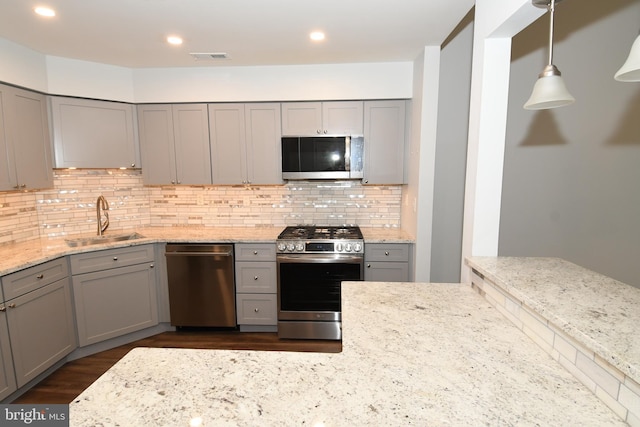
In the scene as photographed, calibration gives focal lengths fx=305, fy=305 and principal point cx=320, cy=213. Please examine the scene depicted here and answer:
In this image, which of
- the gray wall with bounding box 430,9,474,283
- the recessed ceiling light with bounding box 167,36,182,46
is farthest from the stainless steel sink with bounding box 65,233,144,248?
the gray wall with bounding box 430,9,474,283

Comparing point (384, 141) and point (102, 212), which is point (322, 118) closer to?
→ point (384, 141)

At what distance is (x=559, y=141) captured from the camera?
8.77ft

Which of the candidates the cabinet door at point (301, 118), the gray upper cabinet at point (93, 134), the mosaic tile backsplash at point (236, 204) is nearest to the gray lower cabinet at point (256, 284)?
the mosaic tile backsplash at point (236, 204)

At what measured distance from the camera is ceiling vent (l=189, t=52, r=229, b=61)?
276 centimetres

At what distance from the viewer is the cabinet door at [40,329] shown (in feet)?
6.91

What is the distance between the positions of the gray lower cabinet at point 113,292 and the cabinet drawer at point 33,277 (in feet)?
0.35

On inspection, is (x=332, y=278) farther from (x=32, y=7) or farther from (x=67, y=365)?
(x=32, y=7)

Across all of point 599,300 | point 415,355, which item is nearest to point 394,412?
point 415,355

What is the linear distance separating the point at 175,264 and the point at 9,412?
2162mm

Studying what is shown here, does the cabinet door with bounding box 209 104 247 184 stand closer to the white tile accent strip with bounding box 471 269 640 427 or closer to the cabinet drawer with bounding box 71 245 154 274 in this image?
the cabinet drawer with bounding box 71 245 154 274

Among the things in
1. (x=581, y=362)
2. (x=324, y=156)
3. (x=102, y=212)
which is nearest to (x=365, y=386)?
(x=581, y=362)

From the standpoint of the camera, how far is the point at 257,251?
117 inches

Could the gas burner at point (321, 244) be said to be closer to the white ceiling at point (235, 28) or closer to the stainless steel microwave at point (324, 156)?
the stainless steel microwave at point (324, 156)

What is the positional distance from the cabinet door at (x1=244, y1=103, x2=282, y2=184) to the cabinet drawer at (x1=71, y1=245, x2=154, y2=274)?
122 centimetres
